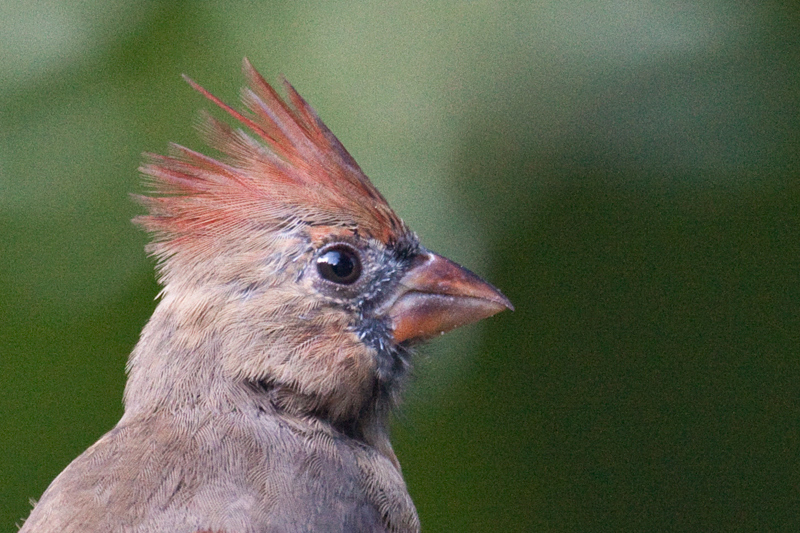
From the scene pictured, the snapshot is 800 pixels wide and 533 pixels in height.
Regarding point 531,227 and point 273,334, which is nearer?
point 273,334

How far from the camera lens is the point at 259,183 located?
2645 mm

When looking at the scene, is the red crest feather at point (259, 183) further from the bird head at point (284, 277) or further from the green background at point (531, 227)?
the green background at point (531, 227)

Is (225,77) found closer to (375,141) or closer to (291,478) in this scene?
(375,141)

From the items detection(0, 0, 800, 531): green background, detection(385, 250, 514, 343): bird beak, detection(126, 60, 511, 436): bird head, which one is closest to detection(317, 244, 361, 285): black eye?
detection(126, 60, 511, 436): bird head

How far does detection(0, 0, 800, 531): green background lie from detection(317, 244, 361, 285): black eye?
3.88ft

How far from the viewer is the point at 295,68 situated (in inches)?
162

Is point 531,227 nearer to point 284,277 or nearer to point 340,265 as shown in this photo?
point 340,265

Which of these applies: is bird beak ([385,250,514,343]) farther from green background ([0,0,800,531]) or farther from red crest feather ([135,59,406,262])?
green background ([0,0,800,531])

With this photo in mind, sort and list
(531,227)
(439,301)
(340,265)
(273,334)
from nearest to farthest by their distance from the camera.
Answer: (273,334) < (340,265) < (439,301) < (531,227)

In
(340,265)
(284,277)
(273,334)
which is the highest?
(340,265)

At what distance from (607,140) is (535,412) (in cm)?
112

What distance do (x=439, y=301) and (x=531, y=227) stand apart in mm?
1225

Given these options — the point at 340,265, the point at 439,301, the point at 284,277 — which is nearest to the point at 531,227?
the point at 439,301

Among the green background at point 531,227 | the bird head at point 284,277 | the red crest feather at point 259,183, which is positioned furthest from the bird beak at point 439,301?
the green background at point 531,227
